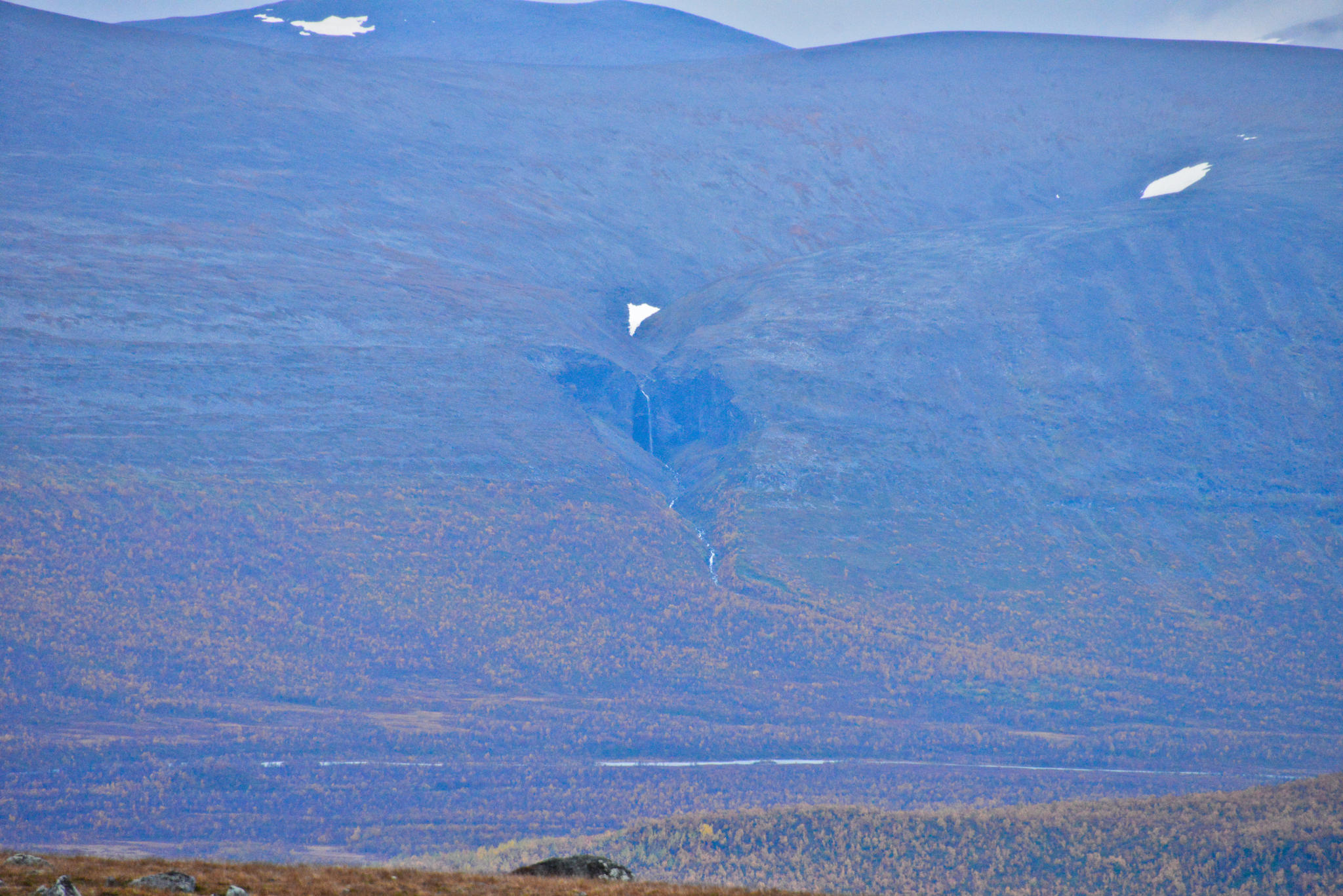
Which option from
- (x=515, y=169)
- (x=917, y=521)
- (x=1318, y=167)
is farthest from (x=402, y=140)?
(x=1318, y=167)

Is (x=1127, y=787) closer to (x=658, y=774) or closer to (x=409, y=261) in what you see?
(x=658, y=774)

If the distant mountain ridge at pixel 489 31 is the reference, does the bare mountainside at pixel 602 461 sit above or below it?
below

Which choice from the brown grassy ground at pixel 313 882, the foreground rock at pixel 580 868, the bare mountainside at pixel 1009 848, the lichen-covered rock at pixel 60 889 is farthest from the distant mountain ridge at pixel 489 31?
the lichen-covered rock at pixel 60 889

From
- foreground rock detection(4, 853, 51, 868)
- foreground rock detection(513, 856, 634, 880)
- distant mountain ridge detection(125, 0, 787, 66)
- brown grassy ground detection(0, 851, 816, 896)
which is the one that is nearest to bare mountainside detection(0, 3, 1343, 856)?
foreground rock detection(513, 856, 634, 880)

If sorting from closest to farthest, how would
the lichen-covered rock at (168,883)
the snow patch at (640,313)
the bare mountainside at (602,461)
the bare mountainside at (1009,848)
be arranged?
the lichen-covered rock at (168,883)
the bare mountainside at (1009,848)
the bare mountainside at (602,461)
the snow patch at (640,313)

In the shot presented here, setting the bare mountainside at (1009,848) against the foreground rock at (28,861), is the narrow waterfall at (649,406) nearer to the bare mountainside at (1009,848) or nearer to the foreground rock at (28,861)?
the bare mountainside at (1009,848)

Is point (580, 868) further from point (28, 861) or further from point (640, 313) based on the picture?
point (640, 313)

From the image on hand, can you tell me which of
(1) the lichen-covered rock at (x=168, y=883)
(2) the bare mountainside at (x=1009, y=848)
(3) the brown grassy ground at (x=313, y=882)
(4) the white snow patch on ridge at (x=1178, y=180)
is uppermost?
(4) the white snow patch on ridge at (x=1178, y=180)
